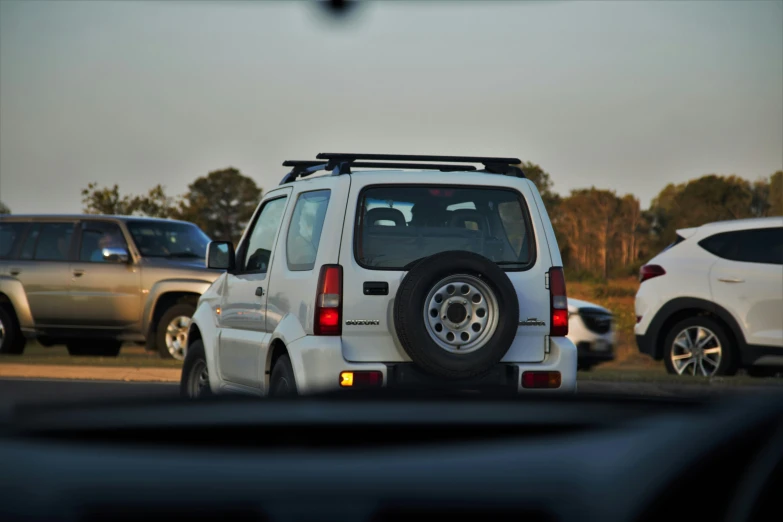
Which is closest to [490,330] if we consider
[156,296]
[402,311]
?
[402,311]

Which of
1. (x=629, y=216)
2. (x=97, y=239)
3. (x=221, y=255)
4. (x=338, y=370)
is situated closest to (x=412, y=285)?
(x=338, y=370)

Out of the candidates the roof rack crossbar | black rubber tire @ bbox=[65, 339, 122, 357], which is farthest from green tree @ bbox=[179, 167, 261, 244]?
the roof rack crossbar

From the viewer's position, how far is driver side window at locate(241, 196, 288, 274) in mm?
8125

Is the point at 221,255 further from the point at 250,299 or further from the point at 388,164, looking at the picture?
the point at 388,164

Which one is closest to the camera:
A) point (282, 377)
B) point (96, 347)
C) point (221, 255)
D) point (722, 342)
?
point (282, 377)

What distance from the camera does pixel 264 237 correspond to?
27.5 ft

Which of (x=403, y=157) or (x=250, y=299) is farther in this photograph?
(x=250, y=299)

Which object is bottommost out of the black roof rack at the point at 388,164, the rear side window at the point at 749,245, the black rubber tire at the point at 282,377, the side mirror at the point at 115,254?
the black rubber tire at the point at 282,377

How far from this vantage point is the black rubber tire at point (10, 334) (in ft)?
54.2

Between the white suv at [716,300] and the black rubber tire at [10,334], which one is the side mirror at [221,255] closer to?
the white suv at [716,300]

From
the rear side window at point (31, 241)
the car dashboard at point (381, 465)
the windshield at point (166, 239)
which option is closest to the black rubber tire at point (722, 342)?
the windshield at point (166, 239)

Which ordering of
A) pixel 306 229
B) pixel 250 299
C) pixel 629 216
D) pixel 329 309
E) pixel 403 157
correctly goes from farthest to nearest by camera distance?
pixel 629 216 → pixel 250 299 → pixel 306 229 → pixel 403 157 → pixel 329 309

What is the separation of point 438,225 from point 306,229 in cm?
88

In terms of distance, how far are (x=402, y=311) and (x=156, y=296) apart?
966 centimetres
